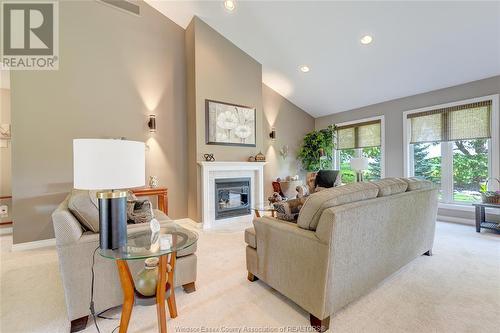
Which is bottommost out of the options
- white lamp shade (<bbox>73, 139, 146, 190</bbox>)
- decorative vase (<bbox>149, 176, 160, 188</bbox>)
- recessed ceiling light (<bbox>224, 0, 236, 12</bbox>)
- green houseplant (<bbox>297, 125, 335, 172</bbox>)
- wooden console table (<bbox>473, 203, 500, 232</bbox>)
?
wooden console table (<bbox>473, 203, 500, 232</bbox>)

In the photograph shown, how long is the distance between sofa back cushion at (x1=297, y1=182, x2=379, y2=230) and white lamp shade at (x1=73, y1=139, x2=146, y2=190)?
1.19 meters

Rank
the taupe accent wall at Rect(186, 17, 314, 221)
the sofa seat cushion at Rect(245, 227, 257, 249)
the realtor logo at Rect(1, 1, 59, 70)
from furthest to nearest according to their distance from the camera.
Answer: the taupe accent wall at Rect(186, 17, 314, 221)
the realtor logo at Rect(1, 1, 59, 70)
the sofa seat cushion at Rect(245, 227, 257, 249)

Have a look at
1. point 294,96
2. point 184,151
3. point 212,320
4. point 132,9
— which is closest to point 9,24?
point 132,9

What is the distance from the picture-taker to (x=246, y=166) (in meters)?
4.49

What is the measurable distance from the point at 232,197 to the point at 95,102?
2.83m

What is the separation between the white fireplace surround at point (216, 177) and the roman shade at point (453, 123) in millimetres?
3283

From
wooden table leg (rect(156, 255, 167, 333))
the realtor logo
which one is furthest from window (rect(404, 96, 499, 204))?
the realtor logo

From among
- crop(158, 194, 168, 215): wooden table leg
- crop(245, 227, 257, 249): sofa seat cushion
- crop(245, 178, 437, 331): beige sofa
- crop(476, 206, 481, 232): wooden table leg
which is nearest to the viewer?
crop(245, 178, 437, 331): beige sofa

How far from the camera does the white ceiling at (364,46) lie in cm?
302

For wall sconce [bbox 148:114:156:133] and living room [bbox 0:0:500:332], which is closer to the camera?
living room [bbox 0:0:500:332]

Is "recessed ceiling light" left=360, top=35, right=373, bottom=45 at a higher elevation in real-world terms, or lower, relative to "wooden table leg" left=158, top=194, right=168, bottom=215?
higher

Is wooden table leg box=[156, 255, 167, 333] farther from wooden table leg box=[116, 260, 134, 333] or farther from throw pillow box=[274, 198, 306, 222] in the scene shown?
throw pillow box=[274, 198, 306, 222]

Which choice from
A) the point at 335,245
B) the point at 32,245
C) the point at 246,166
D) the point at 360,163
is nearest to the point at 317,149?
the point at 360,163

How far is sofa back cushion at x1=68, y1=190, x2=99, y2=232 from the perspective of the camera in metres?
1.71
